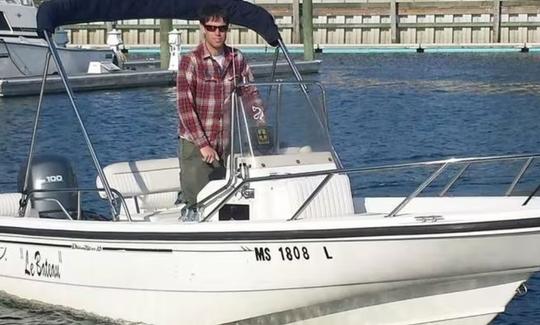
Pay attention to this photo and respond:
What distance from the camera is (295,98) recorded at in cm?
1070

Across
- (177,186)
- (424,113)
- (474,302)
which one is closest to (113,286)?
(177,186)

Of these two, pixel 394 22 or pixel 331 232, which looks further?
pixel 394 22

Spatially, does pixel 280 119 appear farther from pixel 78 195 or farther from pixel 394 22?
pixel 394 22

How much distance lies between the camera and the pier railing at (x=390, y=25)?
56.5 metres

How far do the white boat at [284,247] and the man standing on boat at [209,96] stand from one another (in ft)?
0.66

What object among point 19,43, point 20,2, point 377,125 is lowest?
point 377,125

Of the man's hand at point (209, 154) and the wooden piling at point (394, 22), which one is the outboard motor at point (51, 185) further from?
the wooden piling at point (394, 22)

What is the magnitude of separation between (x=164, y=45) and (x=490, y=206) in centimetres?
3034

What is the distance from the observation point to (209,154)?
10.4m

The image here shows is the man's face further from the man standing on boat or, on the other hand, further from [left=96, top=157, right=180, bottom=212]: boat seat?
[left=96, top=157, right=180, bottom=212]: boat seat

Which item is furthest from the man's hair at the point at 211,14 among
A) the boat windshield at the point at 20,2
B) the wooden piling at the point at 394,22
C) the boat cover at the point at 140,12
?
the wooden piling at the point at 394,22

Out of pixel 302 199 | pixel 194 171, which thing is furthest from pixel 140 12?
pixel 302 199

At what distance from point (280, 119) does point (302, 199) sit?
0.85m

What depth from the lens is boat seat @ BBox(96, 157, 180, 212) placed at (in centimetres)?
1165
